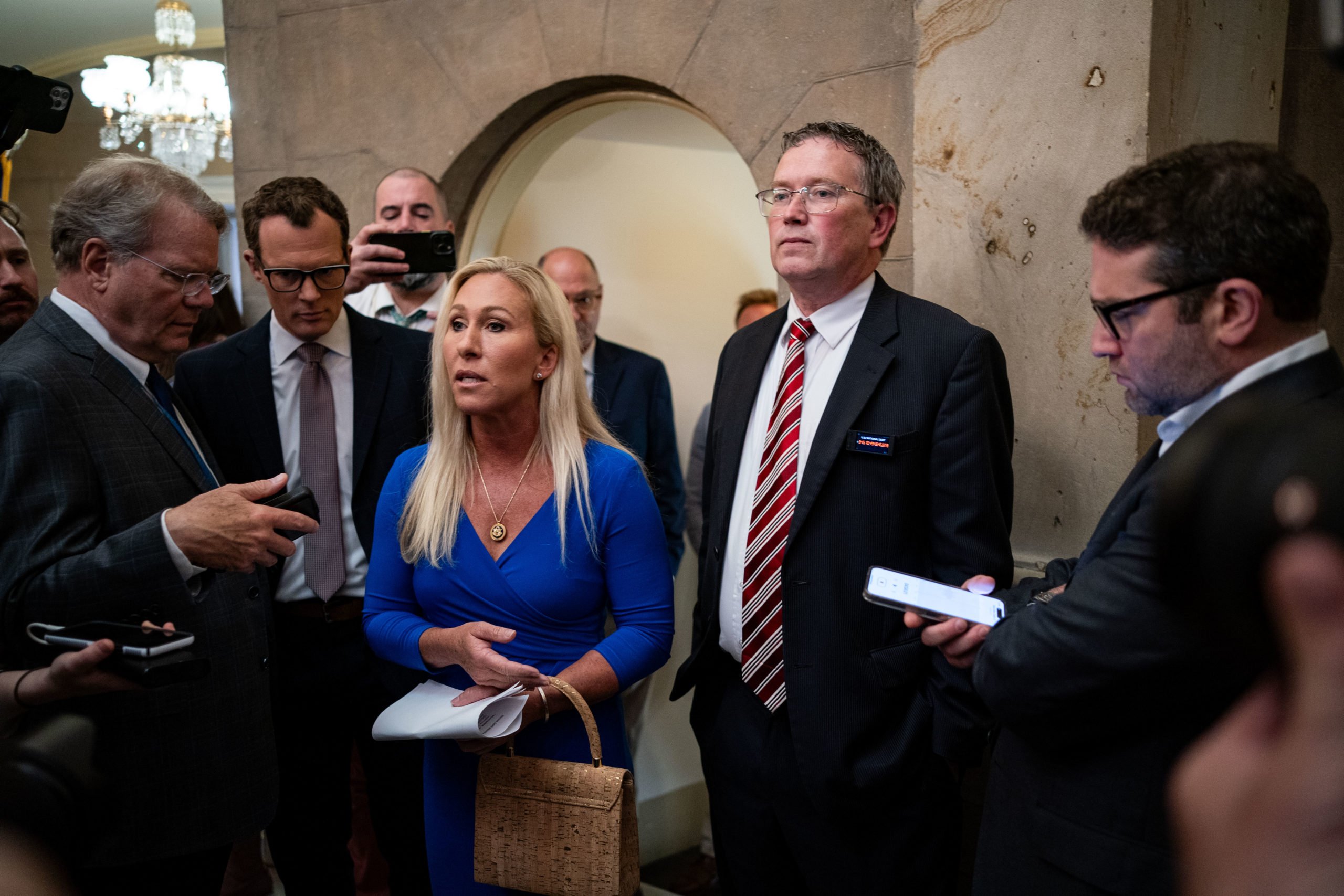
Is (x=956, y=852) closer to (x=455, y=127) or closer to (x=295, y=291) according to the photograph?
(x=295, y=291)

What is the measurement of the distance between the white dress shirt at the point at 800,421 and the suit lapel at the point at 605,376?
4.68 ft

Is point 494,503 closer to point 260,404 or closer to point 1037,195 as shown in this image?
point 260,404

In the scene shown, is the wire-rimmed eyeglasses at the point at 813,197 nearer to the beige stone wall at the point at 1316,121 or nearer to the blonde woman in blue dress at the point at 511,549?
the blonde woman in blue dress at the point at 511,549

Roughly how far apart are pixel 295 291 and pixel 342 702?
44.6 inches

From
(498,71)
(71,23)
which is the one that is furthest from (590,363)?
(71,23)

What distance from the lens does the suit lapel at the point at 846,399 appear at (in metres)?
A: 2.11

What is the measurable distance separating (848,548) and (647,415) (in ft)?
6.07

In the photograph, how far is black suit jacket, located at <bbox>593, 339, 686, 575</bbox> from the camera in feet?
12.3

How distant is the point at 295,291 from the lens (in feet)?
8.67

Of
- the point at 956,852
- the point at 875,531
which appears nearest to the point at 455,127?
the point at 875,531

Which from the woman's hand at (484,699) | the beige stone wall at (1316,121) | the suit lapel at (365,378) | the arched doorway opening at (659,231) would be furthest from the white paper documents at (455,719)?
the beige stone wall at (1316,121)

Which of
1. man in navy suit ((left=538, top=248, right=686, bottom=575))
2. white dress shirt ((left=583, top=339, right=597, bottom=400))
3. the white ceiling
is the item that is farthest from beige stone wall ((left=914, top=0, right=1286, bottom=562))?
the white ceiling

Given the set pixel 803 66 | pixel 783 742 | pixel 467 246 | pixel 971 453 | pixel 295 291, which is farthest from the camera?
pixel 467 246

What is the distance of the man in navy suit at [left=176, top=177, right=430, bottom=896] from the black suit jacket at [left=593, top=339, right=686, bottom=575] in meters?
1.10
